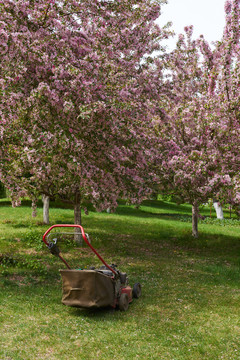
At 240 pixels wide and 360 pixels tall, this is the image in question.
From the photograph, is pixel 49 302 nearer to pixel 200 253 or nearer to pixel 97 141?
pixel 97 141

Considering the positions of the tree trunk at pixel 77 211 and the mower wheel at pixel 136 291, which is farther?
the tree trunk at pixel 77 211

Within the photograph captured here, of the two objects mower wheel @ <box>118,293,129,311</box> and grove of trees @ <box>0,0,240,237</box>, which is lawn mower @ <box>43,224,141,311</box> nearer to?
mower wheel @ <box>118,293,129,311</box>

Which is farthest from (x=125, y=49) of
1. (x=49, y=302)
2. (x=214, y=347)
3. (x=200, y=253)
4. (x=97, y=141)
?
(x=214, y=347)

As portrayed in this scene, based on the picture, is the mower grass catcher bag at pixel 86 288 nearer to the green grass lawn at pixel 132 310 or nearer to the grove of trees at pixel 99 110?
the green grass lawn at pixel 132 310

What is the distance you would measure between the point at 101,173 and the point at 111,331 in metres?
6.45

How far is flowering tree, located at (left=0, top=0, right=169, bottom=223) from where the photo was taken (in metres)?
Answer: 11.4

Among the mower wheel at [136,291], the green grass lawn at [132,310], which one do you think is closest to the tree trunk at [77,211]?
the green grass lawn at [132,310]

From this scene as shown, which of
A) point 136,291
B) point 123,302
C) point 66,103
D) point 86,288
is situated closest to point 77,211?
point 66,103

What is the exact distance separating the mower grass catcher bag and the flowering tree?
13.2 ft

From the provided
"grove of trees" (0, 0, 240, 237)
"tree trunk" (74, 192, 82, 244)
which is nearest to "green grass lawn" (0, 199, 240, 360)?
"tree trunk" (74, 192, 82, 244)

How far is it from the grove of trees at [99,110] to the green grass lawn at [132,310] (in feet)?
8.22

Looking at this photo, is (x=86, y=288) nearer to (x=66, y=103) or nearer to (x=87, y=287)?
(x=87, y=287)

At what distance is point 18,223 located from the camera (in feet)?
71.0

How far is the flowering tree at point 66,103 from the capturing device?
11.4 m
